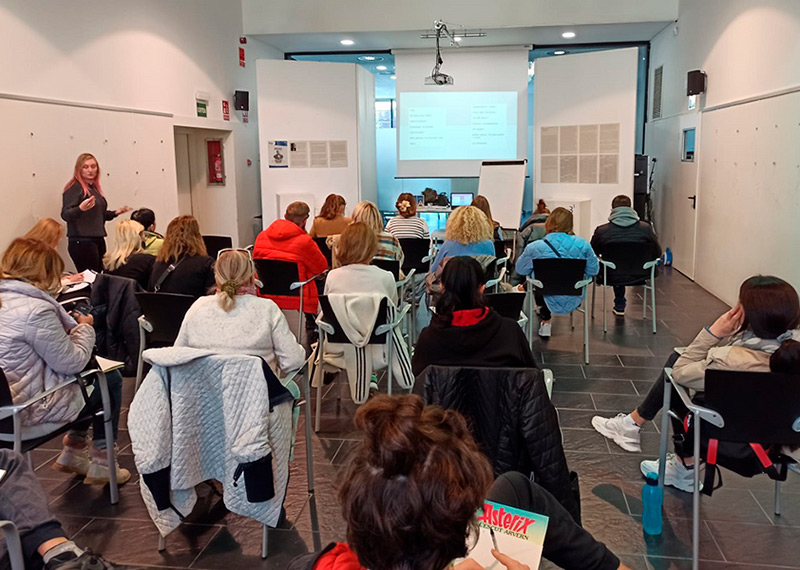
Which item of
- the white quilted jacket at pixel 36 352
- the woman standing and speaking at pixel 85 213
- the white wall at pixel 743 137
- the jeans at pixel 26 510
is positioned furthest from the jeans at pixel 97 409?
the white wall at pixel 743 137

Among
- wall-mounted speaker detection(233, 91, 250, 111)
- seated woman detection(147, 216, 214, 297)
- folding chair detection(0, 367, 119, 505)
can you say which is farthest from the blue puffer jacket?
wall-mounted speaker detection(233, 91, 250, 111)

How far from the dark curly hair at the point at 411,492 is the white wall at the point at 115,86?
20.2 feet

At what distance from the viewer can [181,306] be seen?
4012 mm

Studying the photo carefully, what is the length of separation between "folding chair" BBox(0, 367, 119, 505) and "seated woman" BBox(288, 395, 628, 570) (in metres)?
2.05

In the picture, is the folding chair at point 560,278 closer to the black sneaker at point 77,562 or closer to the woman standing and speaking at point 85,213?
the black sneaker at point 77,562

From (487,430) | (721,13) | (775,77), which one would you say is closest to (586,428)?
(487,430)

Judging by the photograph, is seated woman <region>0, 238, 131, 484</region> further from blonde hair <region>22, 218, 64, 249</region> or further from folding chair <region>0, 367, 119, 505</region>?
blonde hair <region>22, 218, 64, 249</region>

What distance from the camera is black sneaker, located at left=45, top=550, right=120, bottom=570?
194 centimetres

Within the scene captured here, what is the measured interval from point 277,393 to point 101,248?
17.3ft

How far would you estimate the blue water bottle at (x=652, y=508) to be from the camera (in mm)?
2996

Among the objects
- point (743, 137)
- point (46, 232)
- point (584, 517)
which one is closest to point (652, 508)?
point (584, 517)

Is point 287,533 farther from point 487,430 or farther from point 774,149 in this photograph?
point 774,149

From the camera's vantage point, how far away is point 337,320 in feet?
13.2

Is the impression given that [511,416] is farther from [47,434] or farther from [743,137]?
[743,137]
